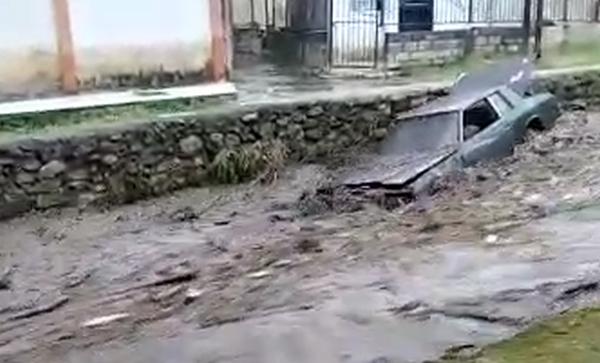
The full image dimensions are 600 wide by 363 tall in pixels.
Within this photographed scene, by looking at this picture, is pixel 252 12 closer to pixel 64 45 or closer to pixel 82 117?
pixel 64 45

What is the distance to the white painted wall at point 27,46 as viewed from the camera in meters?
12.2

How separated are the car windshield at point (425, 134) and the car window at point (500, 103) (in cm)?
72

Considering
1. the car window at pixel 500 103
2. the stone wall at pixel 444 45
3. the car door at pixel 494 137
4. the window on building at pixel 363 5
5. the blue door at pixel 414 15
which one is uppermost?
the window on building at pixel 363 5

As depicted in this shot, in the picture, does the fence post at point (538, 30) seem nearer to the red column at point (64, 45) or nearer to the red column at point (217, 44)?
the red column at point (217, 44)

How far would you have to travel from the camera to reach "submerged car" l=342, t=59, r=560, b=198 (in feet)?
35.5

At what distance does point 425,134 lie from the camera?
1186 cm

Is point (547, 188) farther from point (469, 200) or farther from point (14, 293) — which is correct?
point (14, 293)

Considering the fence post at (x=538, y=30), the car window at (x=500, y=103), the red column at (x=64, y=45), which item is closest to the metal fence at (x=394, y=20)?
the fence post at (x=538, y=30)

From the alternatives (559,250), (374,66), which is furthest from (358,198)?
(374,66)

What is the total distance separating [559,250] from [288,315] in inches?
102

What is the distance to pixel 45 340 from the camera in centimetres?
634

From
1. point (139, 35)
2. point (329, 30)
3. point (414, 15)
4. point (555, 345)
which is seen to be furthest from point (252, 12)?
point (555, 345)

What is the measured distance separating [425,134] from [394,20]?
6.80 meters

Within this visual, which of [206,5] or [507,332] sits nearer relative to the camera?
[507,332]
